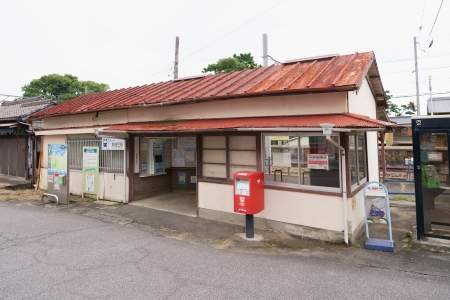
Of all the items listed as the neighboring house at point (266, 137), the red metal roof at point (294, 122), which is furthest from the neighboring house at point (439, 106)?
the red metal roof at point (294, 122)

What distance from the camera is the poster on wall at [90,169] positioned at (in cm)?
1042

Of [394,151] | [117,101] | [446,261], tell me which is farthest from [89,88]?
[446,261]

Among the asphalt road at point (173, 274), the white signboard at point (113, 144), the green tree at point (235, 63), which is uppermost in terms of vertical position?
the green tree at point (235, 63)

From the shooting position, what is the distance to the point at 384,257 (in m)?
5.46

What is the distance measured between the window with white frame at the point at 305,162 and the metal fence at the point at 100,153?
5649 millimetres

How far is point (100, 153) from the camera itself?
34.7 feet

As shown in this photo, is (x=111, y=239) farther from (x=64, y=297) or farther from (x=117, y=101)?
(x=117, y=101)

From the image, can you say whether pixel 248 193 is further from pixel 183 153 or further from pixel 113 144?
pixel 183 153

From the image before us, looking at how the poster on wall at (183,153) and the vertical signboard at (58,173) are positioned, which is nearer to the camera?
the vertical signboard at (58,173)

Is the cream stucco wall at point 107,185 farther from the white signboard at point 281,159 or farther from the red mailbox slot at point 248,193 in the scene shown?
the white signboard at point 281,159

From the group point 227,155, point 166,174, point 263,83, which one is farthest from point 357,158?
point 166,174

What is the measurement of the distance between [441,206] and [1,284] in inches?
326

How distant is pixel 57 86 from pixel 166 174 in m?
35.8

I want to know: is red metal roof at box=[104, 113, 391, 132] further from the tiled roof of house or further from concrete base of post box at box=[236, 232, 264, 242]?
the tiled roof of house
